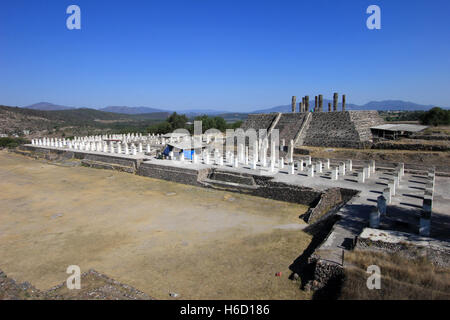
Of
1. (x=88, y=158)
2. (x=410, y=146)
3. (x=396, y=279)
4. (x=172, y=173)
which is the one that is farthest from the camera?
(x=88, y=158)

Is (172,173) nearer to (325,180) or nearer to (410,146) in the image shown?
(325,180)

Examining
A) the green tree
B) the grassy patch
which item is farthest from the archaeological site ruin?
the green tree

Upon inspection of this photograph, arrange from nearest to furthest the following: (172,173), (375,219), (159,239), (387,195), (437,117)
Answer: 1. (375,219)
2. (159,239)
3. (387,195)
4. (172,173)
5. (437,117)

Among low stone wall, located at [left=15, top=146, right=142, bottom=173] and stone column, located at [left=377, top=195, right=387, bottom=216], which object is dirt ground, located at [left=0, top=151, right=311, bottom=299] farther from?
low stone wall, located at [left=15, top=146, right=142, bottom=173]

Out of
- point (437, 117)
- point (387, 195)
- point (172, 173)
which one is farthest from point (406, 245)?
point (437, 117)

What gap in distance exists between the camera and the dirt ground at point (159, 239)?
268 inches

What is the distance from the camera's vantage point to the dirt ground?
22.4 feet

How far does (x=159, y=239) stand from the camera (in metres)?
9.23

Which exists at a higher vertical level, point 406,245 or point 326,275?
point 406,245

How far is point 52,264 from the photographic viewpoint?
302 inches

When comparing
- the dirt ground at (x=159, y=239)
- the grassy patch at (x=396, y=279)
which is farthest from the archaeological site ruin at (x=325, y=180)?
the dirt ground at (x=159, y=239)

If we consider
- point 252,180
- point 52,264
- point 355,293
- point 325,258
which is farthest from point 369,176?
point 52,264

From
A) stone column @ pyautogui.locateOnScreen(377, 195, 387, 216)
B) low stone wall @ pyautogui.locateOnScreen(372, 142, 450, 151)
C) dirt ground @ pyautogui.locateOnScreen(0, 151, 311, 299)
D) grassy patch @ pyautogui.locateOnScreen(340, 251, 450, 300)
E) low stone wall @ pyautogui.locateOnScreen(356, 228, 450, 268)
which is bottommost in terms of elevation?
dirt ground @ pyautogui.locateOnScreen(0, 151, 311, 299)

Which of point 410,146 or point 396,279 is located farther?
point 410,146
